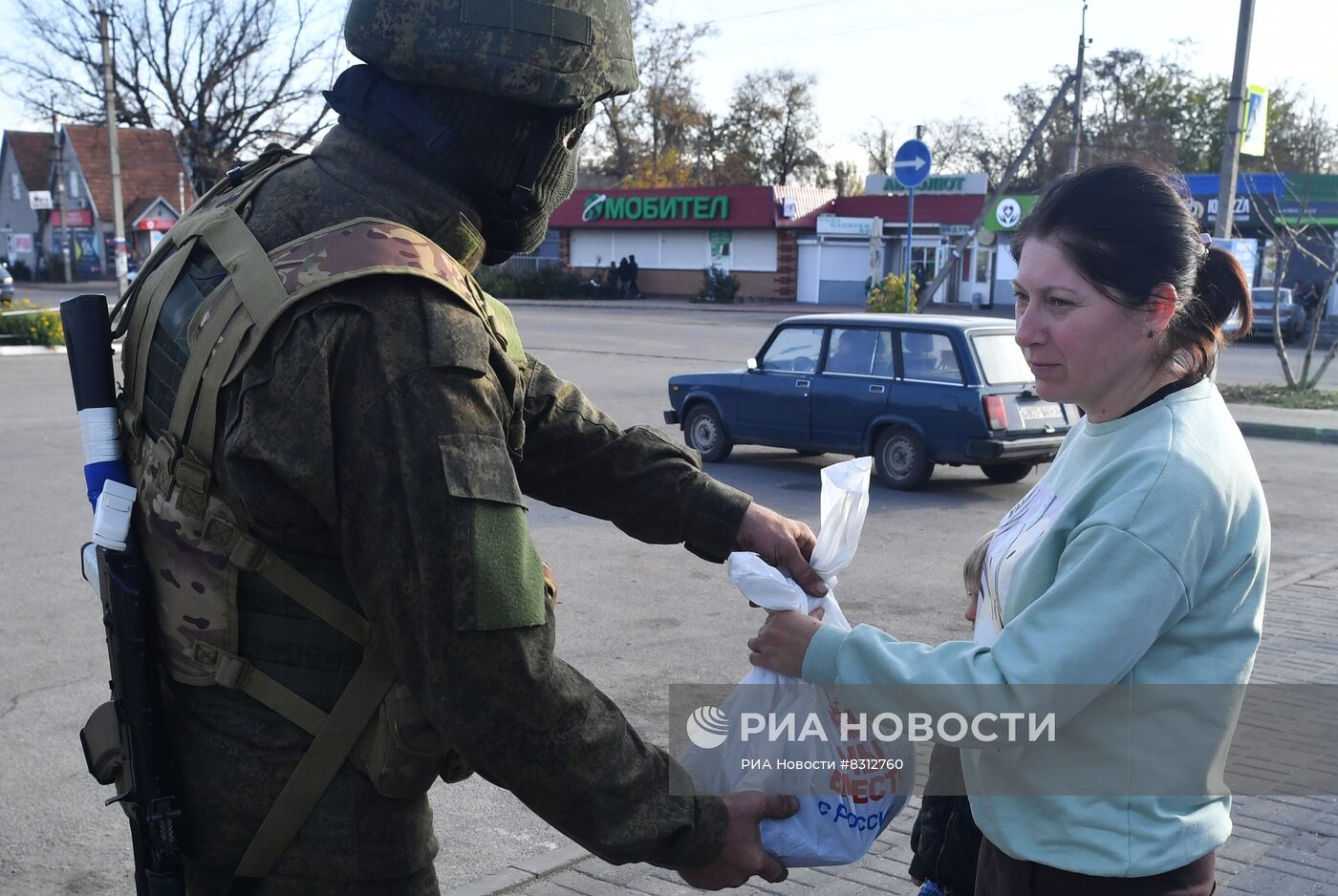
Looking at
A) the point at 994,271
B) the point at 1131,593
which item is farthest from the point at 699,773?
the point at 994,271

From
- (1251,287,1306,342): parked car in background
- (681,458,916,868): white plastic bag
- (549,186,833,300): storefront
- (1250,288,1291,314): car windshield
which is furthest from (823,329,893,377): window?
(549,186,833,300): storefront

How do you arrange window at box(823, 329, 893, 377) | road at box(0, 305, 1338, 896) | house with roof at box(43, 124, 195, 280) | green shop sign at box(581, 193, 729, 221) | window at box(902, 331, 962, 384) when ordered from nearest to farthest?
1. road at box(0, 305, 1338, 896)
2. window at box(902, 331, 962, 384)
3. window at box(823, 329, 893, 377)
4. green shop sign at box(581, 193, 729, 221)
5. house with roof at box(43, 124, 195, 280)

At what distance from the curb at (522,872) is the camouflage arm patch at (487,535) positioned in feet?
7.61

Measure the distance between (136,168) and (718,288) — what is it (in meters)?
35.0

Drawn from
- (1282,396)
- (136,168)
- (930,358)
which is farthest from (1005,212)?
(136,168)

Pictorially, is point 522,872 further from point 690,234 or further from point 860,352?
point 690,234

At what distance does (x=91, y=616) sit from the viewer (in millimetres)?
6672

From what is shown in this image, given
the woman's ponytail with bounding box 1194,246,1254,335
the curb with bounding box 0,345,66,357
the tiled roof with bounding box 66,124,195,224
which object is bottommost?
the curb with bounding box 0,345,66,357

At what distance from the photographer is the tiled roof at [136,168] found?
6256cm

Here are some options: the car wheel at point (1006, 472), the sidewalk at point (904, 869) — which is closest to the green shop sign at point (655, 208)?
the car wheel at point (1006, 472)

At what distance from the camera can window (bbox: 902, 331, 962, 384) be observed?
1120 centimetres

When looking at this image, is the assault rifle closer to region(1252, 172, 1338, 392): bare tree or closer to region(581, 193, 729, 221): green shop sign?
region(1252, 172, 1338, 392): bare tree

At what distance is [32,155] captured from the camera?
69562 mm

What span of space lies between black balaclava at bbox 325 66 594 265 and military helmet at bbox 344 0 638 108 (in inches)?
1.8
